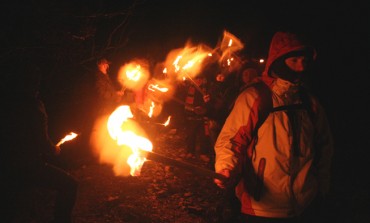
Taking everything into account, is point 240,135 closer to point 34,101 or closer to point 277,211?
point 277,211

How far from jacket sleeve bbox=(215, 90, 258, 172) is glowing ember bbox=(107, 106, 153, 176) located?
2.35 feet

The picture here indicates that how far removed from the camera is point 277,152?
8.44 ft

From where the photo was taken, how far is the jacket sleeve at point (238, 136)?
101 inches

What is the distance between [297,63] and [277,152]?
3.09 feet

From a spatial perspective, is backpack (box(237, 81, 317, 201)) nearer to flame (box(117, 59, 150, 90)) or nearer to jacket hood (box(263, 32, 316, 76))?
jacket hood (box(263, 32, 316, 76))

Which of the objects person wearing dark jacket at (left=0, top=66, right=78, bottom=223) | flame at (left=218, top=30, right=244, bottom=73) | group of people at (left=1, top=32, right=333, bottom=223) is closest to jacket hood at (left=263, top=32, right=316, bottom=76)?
group of people at (left=1, top=32, right=333, bottom=223)

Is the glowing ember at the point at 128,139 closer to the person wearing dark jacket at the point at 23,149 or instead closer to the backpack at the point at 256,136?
the backpack at the point at 256,136

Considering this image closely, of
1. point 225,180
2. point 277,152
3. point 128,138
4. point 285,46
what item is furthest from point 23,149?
point 285,46

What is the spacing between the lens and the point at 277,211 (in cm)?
265

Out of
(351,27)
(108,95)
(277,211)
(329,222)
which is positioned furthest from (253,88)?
(351,27)

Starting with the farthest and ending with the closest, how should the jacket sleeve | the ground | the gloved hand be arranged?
the ground, the jacket sleeve, the gloved hand

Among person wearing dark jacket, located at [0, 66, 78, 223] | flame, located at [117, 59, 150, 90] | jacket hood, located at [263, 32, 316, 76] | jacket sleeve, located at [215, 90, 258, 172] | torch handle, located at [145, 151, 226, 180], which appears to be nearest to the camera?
torch handle, located at [145, 151, 226, 180]

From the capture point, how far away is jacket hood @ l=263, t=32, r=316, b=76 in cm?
281

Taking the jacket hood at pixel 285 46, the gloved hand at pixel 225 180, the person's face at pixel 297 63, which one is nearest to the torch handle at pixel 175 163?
the gloved hand at pixel 225 180
